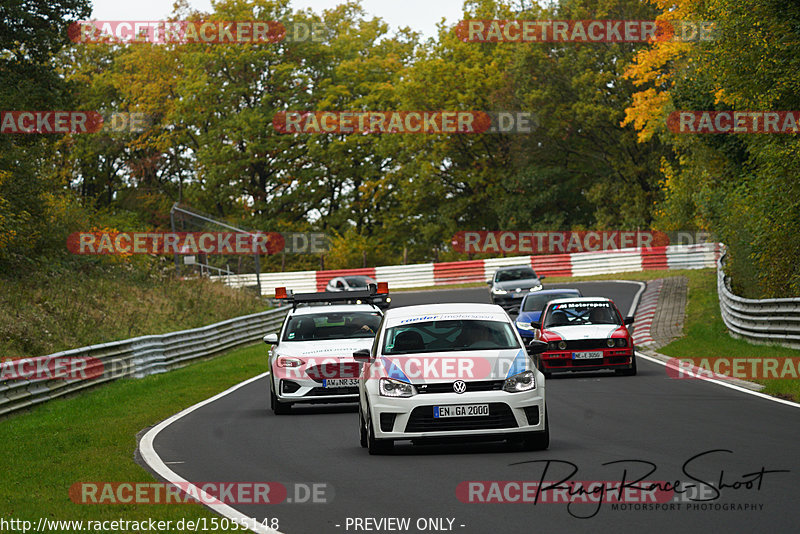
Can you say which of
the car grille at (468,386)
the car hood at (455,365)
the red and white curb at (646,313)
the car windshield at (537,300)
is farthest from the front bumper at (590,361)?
the car grille at (468,386)

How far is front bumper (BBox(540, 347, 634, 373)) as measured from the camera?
2194cm

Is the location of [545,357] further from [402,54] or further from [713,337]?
[402,54]

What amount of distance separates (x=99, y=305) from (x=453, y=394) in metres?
22.4

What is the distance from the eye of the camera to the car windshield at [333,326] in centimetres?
1869

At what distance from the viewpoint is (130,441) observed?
14.7 meters

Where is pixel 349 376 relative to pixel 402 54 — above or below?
below

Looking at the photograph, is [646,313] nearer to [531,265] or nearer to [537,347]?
[531,265]

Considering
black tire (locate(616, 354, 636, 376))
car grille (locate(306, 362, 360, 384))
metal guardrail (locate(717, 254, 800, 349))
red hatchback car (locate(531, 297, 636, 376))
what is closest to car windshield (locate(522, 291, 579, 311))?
metal guardrail (locate(717, 254, 800, 349))

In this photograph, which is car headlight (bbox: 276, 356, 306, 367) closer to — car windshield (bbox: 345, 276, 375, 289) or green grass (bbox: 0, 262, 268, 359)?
green grass (bbox: 0, 262, 268, 359)

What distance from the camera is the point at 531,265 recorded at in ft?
199

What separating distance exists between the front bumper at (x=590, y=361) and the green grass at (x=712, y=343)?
2.81 metres

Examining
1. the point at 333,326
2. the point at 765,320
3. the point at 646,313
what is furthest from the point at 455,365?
the point at 646,313

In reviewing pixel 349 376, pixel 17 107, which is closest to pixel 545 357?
pixel 349 376

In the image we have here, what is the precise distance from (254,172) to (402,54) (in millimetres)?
13959
